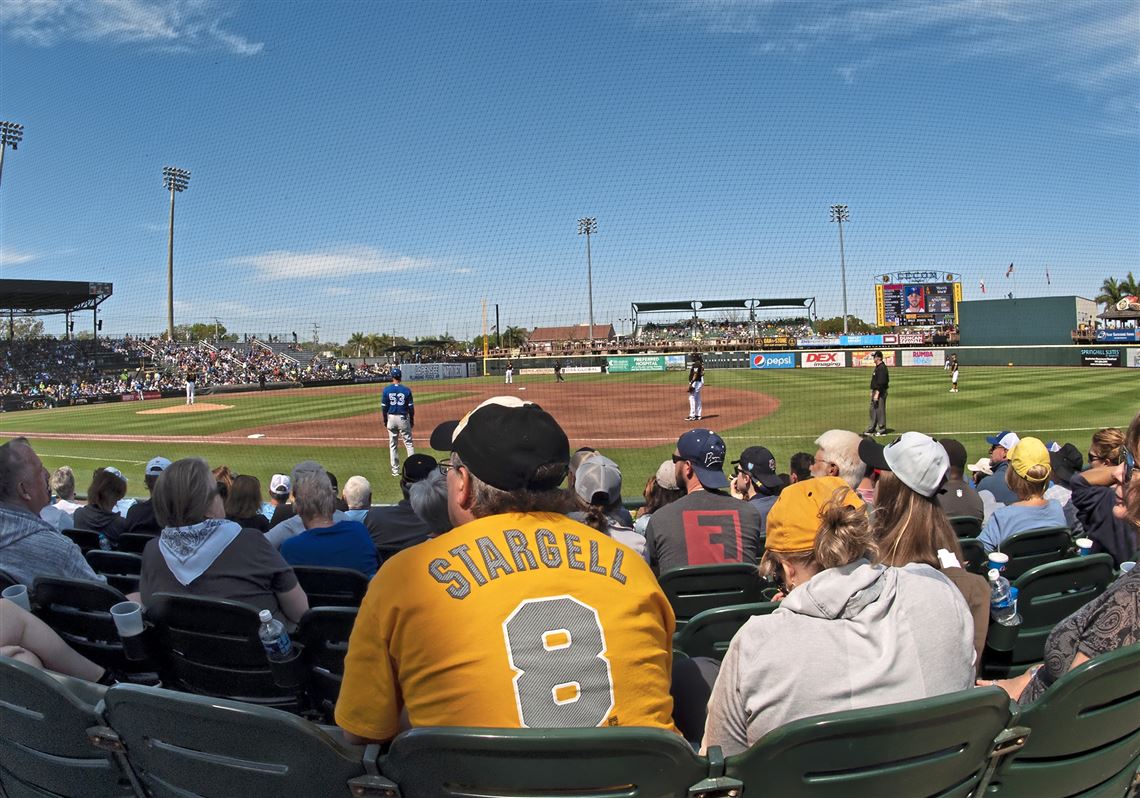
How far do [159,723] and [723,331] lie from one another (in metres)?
55.4

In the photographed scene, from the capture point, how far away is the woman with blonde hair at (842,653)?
1716 mm

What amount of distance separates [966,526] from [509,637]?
→ 464cm

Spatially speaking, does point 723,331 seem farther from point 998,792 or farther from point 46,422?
point 998,792

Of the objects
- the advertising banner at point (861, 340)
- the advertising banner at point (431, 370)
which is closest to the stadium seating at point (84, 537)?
the advertising banner at point (431, 370)

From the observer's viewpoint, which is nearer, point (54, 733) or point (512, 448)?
point (512, 448)

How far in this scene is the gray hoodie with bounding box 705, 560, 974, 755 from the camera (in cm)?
171

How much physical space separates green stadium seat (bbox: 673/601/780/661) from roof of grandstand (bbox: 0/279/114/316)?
47.9 m

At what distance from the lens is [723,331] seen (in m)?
55.2

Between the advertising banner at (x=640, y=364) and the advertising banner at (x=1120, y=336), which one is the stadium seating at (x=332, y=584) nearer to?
the advertising banner at (x=640, y=364)

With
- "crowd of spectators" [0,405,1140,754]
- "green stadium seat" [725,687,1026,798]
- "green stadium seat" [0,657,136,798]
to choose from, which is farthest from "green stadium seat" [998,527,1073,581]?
"green stadium seat" [0,657,136,798]

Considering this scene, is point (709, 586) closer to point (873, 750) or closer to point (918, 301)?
point (873, 750)

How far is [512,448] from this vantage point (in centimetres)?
180

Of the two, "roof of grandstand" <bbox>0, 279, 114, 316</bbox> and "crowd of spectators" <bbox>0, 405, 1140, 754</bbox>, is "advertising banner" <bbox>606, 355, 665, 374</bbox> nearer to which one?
"roof of grandstand" <bbox>0, 279, 114, 316</bbox>

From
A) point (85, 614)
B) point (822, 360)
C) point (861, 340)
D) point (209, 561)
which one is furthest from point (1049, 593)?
point (861, 340)
